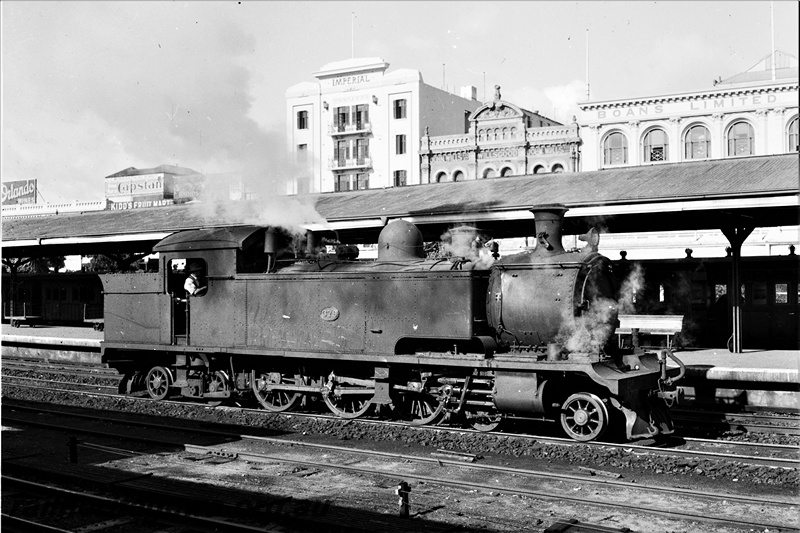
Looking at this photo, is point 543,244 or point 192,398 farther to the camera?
point 192,398

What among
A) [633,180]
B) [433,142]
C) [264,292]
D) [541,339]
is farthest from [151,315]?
[433,142]

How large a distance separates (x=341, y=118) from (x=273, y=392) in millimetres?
39146

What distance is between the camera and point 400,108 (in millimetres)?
47656

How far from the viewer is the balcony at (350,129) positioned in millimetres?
49062

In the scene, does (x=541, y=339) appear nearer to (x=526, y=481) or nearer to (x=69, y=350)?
(x=526, y=481)

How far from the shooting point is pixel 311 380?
41.1 ft

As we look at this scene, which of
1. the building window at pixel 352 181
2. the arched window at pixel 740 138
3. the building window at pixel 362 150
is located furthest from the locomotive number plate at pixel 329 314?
the building window at pixel 362 150

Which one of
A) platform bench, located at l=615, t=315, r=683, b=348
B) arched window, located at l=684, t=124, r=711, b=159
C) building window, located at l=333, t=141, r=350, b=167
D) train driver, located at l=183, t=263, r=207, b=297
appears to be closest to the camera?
train driver, located at l=183, t=263, r=207, b=297

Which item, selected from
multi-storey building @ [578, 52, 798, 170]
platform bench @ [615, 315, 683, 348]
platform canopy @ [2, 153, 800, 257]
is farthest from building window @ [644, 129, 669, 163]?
platform bench @ [615, 315, 683, 348]

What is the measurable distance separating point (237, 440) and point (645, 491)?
5563 millimetres

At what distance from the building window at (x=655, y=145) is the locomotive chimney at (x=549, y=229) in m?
30.3

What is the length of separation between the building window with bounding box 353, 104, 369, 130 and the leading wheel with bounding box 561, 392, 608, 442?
133 ft

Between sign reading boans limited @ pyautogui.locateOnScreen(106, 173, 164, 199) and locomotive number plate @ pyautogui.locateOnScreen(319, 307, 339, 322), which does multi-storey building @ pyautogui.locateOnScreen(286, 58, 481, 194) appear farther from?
locomotive number plate @ pyautogui.locateOnScreen(319, 307, 339, 322)

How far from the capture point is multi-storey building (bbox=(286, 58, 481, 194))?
47.1 metres
